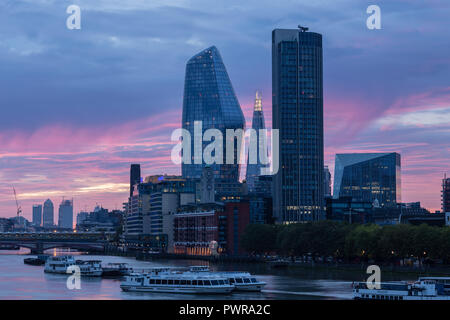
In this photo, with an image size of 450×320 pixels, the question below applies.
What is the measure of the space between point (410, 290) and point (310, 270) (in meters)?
68.3

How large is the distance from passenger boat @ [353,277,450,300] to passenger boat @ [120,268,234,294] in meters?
18.0

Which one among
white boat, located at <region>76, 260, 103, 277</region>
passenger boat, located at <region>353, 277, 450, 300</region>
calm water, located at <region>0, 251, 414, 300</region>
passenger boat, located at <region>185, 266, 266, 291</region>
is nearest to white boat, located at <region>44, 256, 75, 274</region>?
white boat, located at <region>76, 260, 103, 277</region>

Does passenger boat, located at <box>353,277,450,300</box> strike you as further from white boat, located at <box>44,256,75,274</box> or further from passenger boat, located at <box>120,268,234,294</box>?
white boat, located at <box>44,256,75,274</box>

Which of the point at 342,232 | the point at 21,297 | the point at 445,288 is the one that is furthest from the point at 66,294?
the point at 342,232

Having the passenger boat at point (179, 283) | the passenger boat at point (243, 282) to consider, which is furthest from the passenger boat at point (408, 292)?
the passenger boat at point (243, 282)

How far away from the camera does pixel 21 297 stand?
8888cm

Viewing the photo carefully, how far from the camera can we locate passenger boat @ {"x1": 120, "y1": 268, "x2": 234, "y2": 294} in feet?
302

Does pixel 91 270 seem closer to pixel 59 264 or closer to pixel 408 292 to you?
pixel 59 264

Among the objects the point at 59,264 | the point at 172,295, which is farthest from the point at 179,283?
the point at 59,264

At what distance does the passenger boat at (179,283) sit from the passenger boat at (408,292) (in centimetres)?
1796

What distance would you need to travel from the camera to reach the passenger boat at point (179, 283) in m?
92.1

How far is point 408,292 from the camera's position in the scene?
78.1m

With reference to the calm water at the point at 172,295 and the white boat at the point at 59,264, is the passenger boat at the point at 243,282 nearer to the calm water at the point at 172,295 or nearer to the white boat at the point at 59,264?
the calm water at the point at 172,295
